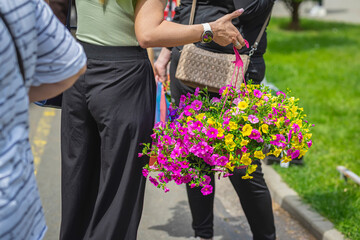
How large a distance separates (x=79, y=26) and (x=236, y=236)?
209 centimetres

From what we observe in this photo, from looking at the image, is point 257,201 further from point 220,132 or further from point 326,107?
point 326,107

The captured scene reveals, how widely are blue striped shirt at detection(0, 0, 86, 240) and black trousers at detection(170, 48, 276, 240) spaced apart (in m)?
1.64

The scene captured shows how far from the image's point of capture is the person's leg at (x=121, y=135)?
2.50 metres

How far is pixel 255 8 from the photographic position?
2.90 m

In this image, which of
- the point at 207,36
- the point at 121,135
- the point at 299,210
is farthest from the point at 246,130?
the point at 299,210

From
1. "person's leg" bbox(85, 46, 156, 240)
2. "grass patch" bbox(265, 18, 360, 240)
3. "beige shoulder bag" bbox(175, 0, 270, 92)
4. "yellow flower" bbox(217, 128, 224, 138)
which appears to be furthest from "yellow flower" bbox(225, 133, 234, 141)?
"grass patch" bbox(265, 18, 360, 240)

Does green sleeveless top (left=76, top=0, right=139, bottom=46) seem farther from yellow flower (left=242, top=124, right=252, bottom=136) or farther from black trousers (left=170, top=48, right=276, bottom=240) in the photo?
black trousers (left=170, top=48, right=276, bottom=240)

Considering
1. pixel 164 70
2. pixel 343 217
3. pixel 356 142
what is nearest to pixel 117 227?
pixel 164 70

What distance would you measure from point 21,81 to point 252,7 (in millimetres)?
1691

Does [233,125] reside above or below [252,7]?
below

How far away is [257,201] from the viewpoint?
10.4ft

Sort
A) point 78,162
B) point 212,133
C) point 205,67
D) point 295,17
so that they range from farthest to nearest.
→ point 295,17 → point 205,67 → point 78,162 → point 212,133

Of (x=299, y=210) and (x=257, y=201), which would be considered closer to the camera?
(x=257, y=201)

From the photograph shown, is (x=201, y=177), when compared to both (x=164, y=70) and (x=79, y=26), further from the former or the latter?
(x=164, y=70)
